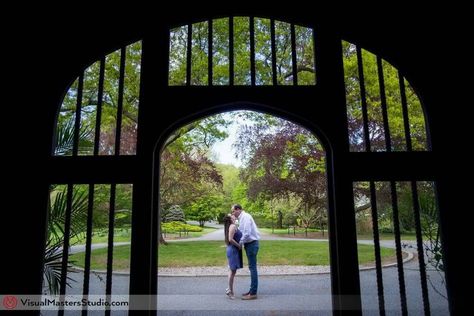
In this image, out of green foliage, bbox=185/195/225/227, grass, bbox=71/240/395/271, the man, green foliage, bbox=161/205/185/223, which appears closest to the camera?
the man

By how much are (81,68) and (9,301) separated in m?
1.68

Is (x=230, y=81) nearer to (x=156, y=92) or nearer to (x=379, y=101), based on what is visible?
(x=156, y=92)

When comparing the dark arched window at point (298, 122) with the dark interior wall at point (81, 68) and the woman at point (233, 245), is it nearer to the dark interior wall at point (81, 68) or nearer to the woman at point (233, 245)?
the dark interior wall at point (81, 68)

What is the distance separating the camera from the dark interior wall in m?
2.03

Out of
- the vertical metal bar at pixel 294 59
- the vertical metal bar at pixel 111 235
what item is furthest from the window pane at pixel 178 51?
the vertical metal bar at pixel 111 235

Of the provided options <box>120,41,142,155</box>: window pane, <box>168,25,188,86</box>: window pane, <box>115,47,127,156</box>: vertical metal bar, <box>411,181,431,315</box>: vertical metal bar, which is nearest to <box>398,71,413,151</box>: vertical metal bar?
<box>411,181,431,315</box>: vertical metal bar

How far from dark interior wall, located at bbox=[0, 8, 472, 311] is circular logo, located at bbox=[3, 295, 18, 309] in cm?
4

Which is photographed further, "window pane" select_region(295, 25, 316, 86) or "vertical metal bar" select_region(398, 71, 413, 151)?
"window pane" select_region(295, 25, 316, 86)

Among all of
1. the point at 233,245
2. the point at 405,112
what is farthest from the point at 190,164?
the point at 405,112

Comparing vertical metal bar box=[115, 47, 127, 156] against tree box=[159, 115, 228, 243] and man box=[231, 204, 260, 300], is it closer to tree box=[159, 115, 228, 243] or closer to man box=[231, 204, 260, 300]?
man box=[231, 204, 260, 300]

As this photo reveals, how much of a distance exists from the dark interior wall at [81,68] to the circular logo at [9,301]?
4cm

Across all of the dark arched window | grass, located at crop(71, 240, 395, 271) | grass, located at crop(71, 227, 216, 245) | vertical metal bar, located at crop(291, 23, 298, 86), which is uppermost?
vertical metal bar, located at crop(291, 23, 298, 86)

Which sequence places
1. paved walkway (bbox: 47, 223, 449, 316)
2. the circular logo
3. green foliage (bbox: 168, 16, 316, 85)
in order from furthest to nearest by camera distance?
green foliage (bbox: 168, 16, 316, 85) < paved walkway (bbox: 47, 223, 449, 316) < the circular logo

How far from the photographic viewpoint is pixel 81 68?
230 centimetres
